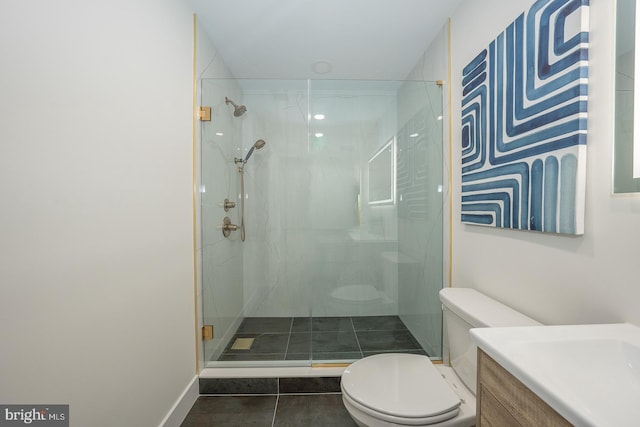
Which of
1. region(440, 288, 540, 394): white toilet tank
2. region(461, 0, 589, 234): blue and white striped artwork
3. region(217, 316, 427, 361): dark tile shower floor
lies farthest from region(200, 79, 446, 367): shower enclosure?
region(440, 288, 540, 394): white toilet tank

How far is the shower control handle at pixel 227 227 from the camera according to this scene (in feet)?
6.96

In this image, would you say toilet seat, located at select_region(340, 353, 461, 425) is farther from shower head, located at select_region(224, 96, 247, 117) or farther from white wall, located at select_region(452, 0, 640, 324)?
shower head, located at select_region(224, 96, 247, 117)

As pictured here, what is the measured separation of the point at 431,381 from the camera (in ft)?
3.97

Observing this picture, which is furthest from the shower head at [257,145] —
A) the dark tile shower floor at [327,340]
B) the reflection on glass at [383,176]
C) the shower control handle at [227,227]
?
the dark tile shower floor at [327,340]

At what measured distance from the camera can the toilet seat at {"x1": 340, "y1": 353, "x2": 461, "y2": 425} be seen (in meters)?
1.05

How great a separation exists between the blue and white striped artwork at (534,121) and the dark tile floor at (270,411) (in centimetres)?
137

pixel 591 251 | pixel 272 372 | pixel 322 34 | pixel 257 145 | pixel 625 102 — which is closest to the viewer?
pixel 625 102

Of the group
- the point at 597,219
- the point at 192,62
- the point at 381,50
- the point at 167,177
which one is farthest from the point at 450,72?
the point at 167,177

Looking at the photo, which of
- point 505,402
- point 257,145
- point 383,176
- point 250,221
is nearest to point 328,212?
point 383,176

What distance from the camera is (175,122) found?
1567 millimetres

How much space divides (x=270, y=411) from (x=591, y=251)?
5.67 ft

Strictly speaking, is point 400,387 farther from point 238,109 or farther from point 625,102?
point 238,109

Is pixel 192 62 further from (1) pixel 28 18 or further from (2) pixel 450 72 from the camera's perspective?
(2) pixel 450 72

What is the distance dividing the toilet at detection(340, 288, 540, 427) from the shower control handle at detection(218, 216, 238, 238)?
1329 millimetres
